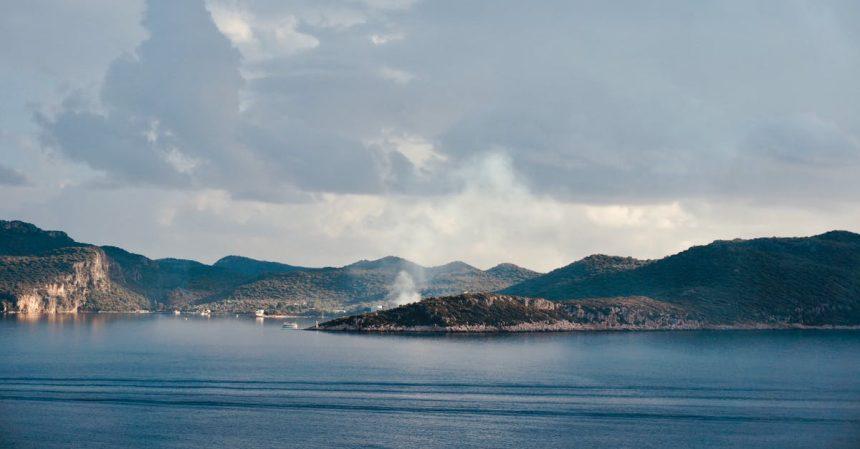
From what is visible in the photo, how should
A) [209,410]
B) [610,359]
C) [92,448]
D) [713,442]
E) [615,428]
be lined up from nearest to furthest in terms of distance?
[92,448] → [713,442] → [615,428] → [209,410] → [610,359]

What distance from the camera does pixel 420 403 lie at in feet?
369

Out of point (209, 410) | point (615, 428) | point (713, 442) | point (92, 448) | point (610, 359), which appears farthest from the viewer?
point (610, 359)

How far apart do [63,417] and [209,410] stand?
55.2 feet

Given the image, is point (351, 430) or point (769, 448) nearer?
point (769, 448)

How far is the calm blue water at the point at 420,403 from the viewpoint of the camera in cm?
9006

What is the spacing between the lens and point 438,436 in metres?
90.9

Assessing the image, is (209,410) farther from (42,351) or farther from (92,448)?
(42,351)

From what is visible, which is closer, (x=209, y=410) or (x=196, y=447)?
(x=196, y=447)

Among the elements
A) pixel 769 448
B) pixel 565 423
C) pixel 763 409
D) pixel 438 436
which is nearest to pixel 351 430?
pixel 438 436

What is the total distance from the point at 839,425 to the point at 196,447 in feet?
237

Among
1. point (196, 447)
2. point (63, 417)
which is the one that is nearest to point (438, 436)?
point (196, 447)

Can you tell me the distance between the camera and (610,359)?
184125 mm

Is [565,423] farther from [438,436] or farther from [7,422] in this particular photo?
[7,422]

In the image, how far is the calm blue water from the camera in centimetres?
9006
